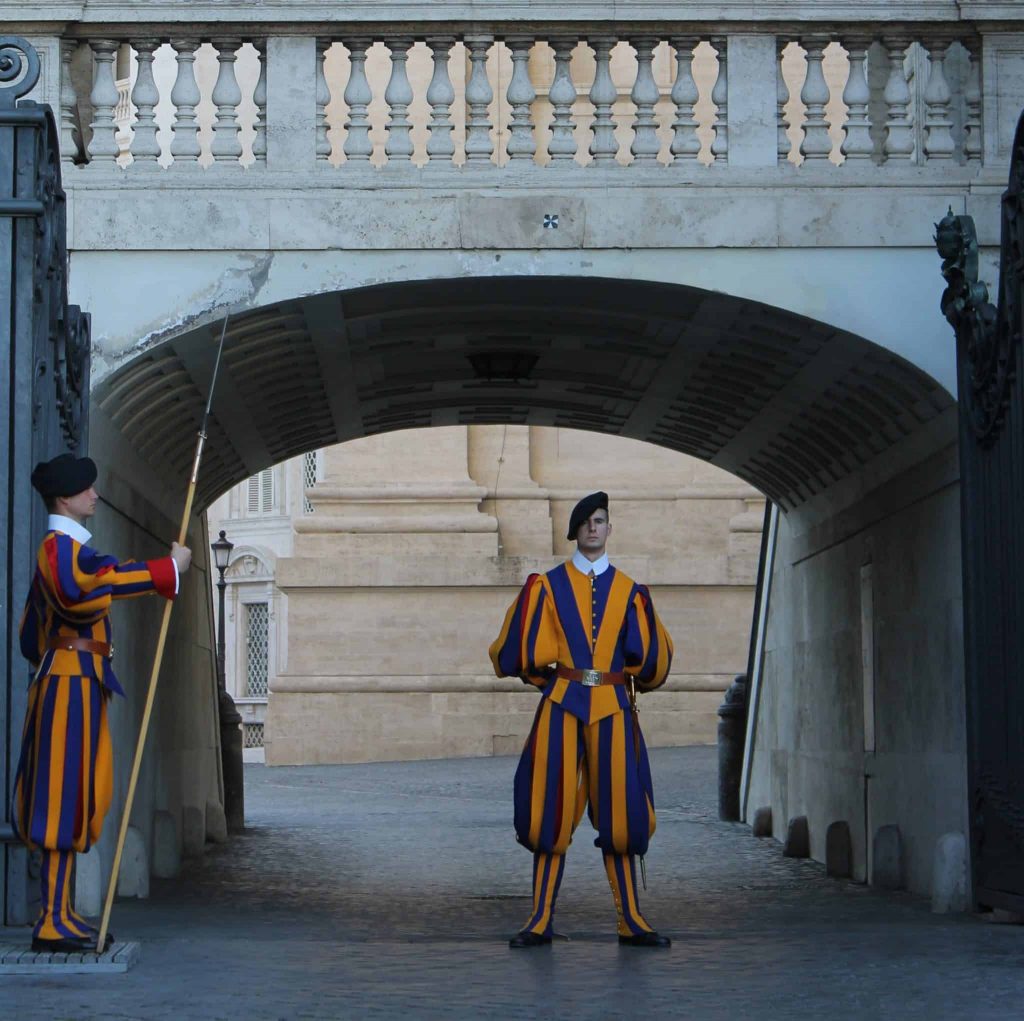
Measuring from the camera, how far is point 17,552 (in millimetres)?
8594

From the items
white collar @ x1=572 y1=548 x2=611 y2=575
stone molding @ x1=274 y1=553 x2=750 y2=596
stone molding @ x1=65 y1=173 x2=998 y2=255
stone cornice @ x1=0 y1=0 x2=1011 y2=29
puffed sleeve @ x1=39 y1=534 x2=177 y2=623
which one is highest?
stone cornice @ x1=0 y1=0 x2=1011 y2=29

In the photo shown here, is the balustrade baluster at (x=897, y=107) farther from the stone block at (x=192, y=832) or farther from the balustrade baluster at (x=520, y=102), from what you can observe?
the stone block at (x=192, y=832)

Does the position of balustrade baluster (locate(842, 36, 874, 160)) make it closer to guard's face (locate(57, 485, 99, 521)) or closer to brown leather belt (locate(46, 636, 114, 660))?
guard's face (locate(57, 485, 99, 521))

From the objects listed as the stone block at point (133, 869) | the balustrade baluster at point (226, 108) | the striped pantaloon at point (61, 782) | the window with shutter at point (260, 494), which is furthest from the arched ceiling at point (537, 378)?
the window with shutter at point (260, 494)

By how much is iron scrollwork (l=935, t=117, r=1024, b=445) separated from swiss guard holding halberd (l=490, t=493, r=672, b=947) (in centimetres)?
191

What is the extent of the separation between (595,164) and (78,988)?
499 centimetres

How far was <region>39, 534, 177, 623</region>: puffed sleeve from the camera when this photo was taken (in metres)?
7.18

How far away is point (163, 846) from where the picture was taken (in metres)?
12.9

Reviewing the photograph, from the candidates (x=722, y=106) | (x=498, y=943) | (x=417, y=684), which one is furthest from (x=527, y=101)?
(x=417, y=684)

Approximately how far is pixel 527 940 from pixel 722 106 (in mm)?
4228

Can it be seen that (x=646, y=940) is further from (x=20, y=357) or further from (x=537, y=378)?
A: (x=537, y=378)

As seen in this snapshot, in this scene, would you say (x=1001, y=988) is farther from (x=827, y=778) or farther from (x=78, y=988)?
(x=827, y=778)

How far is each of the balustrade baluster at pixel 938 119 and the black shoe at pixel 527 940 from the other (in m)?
4.27

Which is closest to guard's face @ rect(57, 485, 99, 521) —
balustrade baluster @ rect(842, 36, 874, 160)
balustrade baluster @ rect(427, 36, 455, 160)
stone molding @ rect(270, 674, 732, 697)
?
balustrade baluster @ rect(427, 36, 455, 160)
